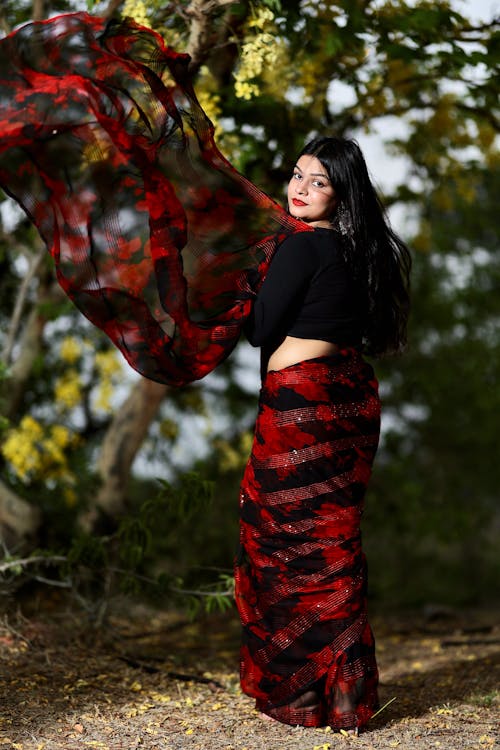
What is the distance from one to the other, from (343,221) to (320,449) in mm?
816

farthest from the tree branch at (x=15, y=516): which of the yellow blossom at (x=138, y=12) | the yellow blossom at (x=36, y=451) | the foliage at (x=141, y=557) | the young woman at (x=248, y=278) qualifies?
the yellow blossom at (x=138, y=12)

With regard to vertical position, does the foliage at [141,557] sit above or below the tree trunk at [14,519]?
above

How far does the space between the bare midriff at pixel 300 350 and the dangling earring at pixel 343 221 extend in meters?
0.40

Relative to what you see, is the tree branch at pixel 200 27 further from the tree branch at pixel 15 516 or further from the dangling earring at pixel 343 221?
the tree branch at pixel 15 516

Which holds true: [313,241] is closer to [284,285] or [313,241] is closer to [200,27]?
[284,285]

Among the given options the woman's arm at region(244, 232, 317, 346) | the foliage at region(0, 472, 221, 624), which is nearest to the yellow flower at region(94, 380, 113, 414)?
the foliage at region(0, 472, 221, 624)

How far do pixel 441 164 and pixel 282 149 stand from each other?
2.18m

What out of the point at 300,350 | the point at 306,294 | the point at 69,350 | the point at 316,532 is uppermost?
the point at 306,294

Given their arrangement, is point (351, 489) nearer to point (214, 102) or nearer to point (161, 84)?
point (161, 84)

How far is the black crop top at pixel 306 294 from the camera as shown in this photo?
3096mm

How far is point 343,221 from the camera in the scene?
3244 millimetres

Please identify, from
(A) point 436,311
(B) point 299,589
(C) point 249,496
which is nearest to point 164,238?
(C) point 249,496

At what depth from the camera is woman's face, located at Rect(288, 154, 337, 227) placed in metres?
3.21

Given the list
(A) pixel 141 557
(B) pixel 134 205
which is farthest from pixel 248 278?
(A) pixel 141 557
